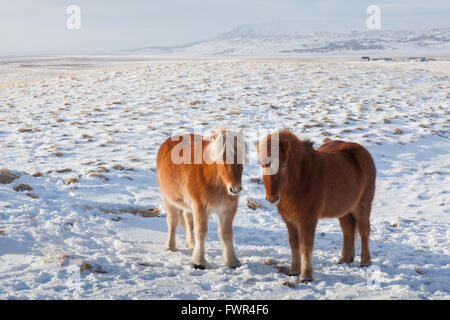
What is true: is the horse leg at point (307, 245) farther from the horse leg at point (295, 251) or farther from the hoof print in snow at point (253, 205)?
the hoof print in snow at point (253, 205)

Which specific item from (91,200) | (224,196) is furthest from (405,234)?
(91,200)

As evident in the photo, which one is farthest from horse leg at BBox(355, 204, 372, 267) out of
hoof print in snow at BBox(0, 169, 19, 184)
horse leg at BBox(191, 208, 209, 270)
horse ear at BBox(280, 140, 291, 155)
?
hoof print in snow at BBox(0, 169, 19, 184)

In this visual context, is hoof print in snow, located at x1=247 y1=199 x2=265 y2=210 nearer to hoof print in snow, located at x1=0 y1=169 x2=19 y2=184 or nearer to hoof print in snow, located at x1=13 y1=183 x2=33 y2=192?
hoof print in snow, located at x1=13 y1=183 x2=33 y2=192

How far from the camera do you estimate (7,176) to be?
840cm

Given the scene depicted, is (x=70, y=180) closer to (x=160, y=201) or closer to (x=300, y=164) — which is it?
(x=160, y=201)

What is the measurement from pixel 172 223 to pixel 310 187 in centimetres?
242

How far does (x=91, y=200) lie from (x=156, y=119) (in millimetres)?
8299

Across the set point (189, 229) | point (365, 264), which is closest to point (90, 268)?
point (189, 229)

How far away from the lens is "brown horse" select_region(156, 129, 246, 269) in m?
4.97

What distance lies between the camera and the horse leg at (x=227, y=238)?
18.1ft

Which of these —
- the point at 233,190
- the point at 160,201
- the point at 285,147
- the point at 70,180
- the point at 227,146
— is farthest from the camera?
the point at 70,180

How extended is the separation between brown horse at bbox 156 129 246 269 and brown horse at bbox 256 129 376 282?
44cm

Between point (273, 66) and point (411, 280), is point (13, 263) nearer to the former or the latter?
point (411, 280)
